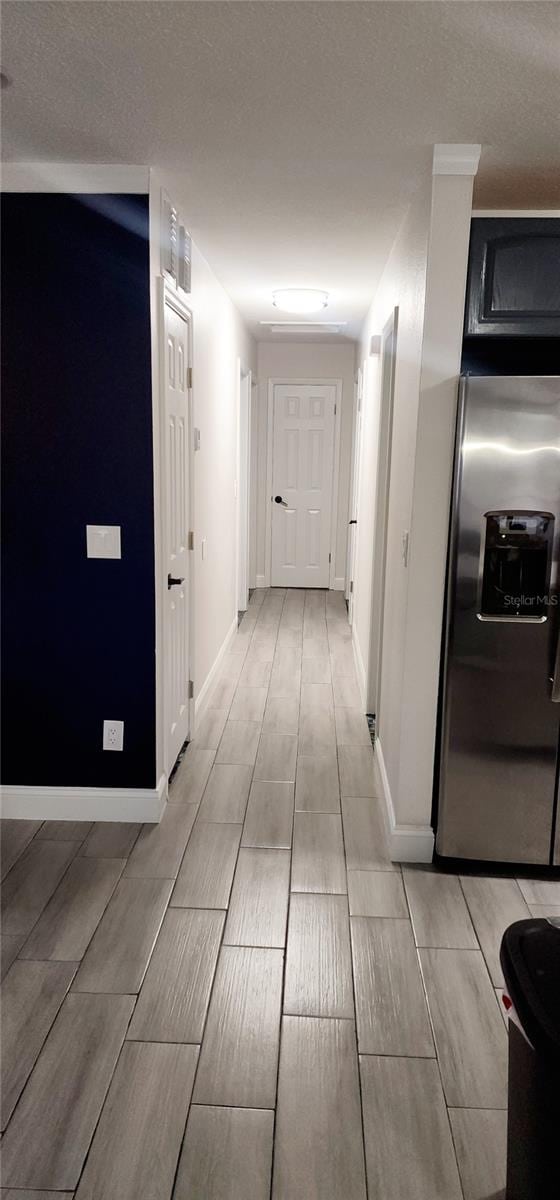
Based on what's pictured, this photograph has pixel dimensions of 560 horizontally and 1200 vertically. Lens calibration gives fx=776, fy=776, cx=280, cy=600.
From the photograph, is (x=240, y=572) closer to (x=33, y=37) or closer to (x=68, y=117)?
(x=68, y=117)

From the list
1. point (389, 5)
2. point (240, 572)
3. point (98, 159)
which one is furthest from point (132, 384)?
point (240, 572)

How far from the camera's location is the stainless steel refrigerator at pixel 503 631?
8.19 feet

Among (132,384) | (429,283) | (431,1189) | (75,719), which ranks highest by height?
(429,283)

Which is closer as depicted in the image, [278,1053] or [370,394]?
[278,1053]

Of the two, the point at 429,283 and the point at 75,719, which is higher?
the point at 429,283

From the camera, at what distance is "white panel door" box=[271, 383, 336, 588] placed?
25.1ft

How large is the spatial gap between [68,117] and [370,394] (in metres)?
2.92

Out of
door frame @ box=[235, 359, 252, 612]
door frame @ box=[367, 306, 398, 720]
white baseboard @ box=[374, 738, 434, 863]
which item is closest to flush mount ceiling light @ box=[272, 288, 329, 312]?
door frame @ box=[367, 306, 398, 720]

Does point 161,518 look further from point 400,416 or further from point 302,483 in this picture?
point 302,483

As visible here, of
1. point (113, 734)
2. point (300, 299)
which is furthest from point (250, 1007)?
point (300, 299)

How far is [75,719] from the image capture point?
Result: 3.06 metres

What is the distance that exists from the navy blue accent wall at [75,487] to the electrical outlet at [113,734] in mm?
22

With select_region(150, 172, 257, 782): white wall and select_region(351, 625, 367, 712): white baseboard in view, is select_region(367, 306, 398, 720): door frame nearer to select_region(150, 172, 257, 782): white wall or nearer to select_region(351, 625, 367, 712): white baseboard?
select_region(351, 625, 367, 712): white baseboard

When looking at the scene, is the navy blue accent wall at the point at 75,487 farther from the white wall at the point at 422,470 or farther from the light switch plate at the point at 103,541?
the white wall at the point at 422,470
